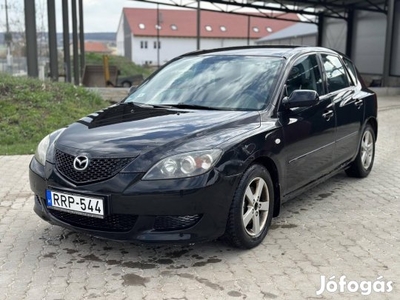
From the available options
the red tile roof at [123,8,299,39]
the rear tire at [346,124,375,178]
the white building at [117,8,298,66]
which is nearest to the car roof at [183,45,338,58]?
the rear tire at [346,124,375,178]

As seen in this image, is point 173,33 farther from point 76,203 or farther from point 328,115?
point 76,203

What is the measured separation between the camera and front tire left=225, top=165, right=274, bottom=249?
12.1ft

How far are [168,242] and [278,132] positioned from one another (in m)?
1.42

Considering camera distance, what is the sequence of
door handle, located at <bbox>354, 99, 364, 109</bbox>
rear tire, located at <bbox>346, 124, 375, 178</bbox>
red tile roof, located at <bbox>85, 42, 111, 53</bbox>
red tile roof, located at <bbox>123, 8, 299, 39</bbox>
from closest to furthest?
door handle, located at <bbox>354, 99, 364, 109</bbox>, rear tire, located at <bbox>346, 124, 375, 178</bbox>, red tile roof, located at <bbox>123, 8, 299, 39</bbox>, red tile roof, located at <bbox>85, 42, 111, 53</bbox>

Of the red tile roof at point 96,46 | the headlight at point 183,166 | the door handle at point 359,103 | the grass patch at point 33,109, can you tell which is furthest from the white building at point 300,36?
the red tile roof at point 96,46

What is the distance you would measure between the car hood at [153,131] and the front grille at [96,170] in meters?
0.05

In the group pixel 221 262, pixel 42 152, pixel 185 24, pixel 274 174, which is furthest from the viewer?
pixel 185 24

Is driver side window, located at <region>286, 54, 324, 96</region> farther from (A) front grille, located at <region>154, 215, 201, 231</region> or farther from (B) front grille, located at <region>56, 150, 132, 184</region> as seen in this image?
(B) front grille, located at <region>56, 150, 132, 184</region>

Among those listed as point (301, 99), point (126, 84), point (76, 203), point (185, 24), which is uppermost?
point (185, 24)

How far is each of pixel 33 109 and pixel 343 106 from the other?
6986 mm

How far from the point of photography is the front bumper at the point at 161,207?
133 inches

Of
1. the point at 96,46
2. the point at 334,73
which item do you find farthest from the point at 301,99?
the point at 96,46

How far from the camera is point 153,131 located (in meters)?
3.73

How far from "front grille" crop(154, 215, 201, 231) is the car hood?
19.3 inches
